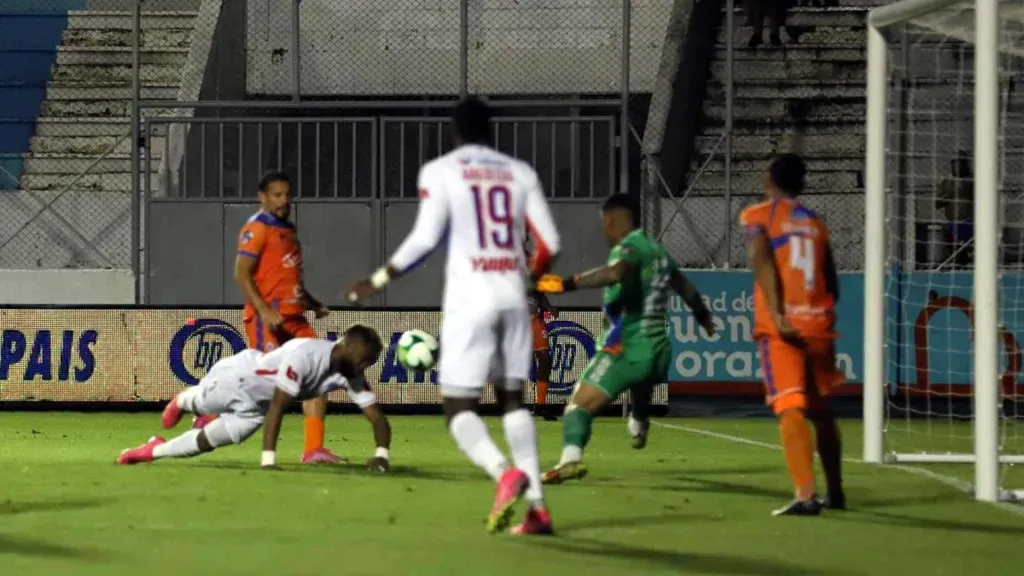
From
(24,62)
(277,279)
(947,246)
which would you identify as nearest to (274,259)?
(277,279)

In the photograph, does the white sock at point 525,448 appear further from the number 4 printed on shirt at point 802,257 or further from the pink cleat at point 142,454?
the pink cleat at point 142,454

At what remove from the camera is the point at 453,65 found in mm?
27156

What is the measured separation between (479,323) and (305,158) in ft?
48.2

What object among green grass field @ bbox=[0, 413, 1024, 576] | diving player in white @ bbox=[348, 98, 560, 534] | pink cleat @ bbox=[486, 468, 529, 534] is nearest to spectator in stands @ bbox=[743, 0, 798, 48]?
green grass field @ bbox=[0, 413, 1024, 576]

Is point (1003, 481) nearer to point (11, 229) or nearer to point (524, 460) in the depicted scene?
point (524, 460)

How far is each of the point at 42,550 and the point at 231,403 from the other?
168 inches

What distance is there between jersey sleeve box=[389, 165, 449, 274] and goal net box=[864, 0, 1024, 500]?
3.97m

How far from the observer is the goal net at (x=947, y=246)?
1140 centimetres

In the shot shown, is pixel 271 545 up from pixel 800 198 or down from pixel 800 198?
down

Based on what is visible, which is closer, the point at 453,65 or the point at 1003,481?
the point at 1003,481

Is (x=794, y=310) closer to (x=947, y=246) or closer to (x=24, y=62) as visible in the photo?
(x=947, y=246)

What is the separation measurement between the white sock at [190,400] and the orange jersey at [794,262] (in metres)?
4.30

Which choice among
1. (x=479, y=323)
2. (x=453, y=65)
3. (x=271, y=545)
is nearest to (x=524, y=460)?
(x=479, y=323)

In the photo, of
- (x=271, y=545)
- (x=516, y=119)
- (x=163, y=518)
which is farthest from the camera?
(x=516, y=119)
